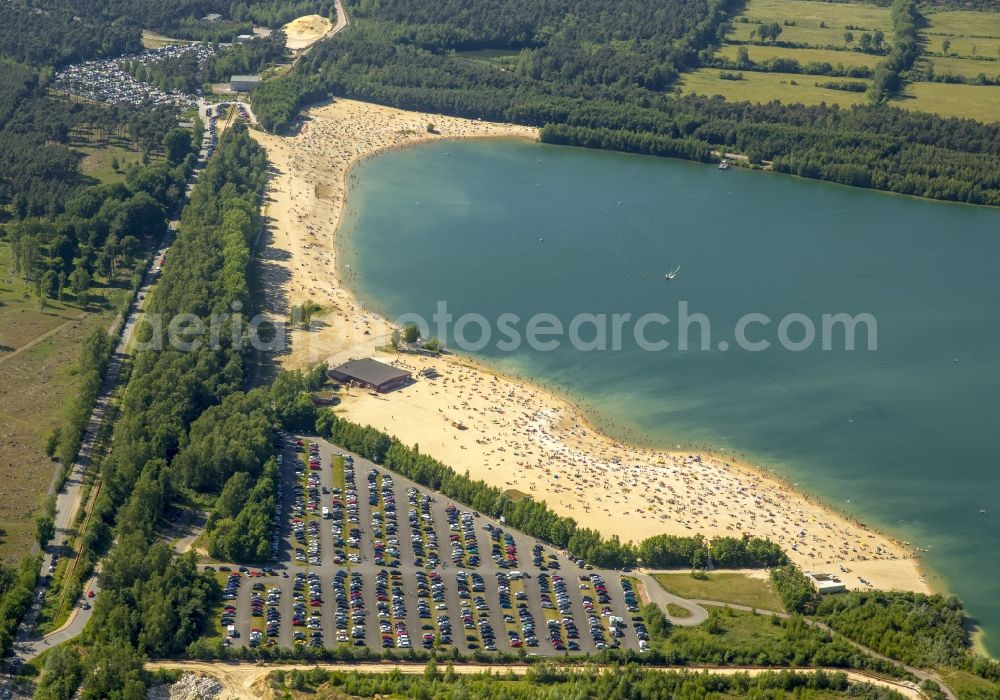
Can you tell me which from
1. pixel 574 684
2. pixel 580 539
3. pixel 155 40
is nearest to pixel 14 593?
pixel 574 684

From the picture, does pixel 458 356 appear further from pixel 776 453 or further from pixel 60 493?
pixel 60 493

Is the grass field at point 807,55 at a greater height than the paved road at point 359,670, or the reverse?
the grass field at point 807,55

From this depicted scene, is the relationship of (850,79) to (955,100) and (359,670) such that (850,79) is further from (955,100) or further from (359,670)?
(359,670)

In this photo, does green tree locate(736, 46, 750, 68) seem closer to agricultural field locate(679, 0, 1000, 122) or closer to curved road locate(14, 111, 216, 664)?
agricultural field locate(679, 0, 1000, 122)

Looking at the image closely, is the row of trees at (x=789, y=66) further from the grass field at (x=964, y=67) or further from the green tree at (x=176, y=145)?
the green tree at (x=176, y=145)

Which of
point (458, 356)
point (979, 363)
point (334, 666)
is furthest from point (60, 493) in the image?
point (979, 363)

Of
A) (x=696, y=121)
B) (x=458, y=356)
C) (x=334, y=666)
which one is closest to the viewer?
(x=334, y=666)

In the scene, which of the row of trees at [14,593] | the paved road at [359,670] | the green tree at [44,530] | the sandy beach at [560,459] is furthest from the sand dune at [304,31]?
the paved road at [359,670]
